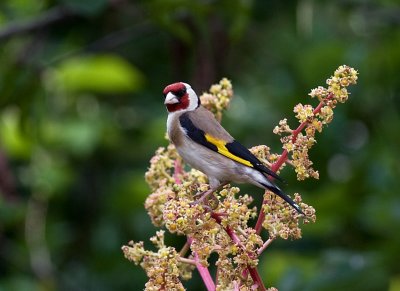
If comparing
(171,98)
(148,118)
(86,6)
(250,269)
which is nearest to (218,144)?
(171,98)

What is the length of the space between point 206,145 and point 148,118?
14.4 feet

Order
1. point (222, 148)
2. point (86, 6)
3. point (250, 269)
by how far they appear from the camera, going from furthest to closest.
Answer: point (86, 6), point (222, 148), point (250, 269)

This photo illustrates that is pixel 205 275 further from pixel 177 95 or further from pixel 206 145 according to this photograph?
pixel 177 95

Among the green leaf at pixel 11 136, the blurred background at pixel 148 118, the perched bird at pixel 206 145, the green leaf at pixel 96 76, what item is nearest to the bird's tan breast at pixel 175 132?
the perched bird at pixel 206 145

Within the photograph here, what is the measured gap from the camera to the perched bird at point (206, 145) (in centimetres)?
365

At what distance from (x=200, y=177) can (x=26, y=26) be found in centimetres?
272

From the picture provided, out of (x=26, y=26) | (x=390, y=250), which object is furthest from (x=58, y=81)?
(x=390, y=250)

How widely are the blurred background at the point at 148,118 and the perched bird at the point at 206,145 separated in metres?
1.27

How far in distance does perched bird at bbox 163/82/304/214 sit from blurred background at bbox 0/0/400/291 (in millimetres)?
1265

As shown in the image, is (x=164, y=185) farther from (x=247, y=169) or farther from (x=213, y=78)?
(x=213, y=78)

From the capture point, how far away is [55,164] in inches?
298

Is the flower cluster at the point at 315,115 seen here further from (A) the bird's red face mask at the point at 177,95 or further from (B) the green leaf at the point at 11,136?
(B) the green leaf at the point at 11,136

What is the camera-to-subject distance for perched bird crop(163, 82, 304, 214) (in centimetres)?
365

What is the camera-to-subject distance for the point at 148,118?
830 centimetres
